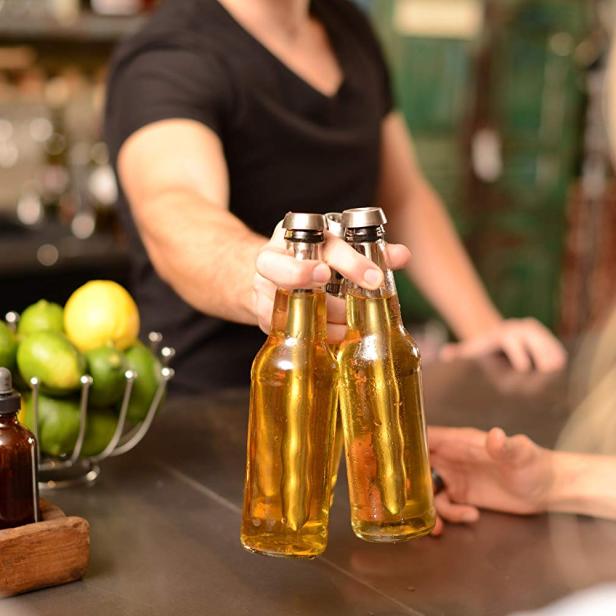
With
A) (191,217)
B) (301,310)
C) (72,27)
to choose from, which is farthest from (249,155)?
(72,27)

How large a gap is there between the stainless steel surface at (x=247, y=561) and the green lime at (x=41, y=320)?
181mm

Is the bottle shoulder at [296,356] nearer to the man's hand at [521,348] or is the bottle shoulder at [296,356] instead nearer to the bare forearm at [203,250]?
the bare forearm at [203,250]

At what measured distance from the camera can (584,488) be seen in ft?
3.79

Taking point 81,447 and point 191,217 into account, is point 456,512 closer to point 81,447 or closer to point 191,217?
point 81,447

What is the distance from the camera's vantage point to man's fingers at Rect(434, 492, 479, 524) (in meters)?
1.12

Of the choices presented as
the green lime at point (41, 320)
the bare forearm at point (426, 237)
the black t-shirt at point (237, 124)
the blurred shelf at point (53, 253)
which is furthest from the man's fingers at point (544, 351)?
the blurred shelf at point (53, 253)

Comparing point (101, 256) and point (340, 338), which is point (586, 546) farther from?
point (101, 256)

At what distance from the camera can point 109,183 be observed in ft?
10.5

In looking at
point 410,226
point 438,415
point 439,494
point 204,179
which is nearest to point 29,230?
point 410,226

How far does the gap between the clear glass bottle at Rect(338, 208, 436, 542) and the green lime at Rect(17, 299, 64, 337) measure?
457 mm

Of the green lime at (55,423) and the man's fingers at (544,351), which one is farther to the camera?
the man's fingers at (544,351)

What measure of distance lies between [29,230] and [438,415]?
1.95 m

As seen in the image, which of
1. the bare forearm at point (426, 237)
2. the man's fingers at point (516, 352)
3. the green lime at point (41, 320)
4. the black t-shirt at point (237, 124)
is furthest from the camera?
the bare forearm at point (426, 237)

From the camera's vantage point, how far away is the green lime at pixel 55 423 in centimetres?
112
